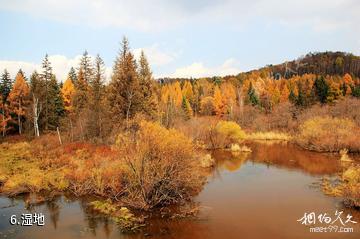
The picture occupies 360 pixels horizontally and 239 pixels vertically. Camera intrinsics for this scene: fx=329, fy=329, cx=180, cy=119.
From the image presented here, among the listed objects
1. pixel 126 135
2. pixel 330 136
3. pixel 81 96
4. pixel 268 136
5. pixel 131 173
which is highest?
pixel 81 96

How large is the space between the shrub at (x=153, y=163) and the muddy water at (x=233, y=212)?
178 centimetres

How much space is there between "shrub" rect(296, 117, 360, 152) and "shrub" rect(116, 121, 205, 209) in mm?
22961

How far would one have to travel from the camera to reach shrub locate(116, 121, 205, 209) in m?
16.8

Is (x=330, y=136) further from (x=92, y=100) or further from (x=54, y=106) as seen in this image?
(x=54, y=106)

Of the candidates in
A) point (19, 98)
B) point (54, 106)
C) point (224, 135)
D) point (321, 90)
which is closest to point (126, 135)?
point (224, 135)

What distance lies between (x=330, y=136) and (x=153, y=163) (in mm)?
25742

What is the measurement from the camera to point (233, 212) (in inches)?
671

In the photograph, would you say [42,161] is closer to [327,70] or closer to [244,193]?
[244,193]

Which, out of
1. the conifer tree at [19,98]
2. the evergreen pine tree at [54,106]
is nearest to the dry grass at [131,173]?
the evergreen pine tree at [54,106]

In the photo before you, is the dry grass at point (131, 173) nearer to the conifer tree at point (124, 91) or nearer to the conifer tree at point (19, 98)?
the conifer tree at point (124, 91)

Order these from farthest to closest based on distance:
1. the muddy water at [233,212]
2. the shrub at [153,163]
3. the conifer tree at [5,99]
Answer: the conifer tree at [5,99], the shrub at [153,163], the muddy water at [233,212]

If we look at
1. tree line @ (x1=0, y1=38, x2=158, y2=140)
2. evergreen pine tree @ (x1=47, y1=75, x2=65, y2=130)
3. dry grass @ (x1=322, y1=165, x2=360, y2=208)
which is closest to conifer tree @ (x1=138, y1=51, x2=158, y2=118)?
tree line @ (x1=0, y1=38, x2=158, y2=140)

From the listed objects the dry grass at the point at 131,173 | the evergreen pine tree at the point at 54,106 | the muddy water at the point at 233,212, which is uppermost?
the evergreen pine tree at the point at 54,106

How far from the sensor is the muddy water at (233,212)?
1427 cm
